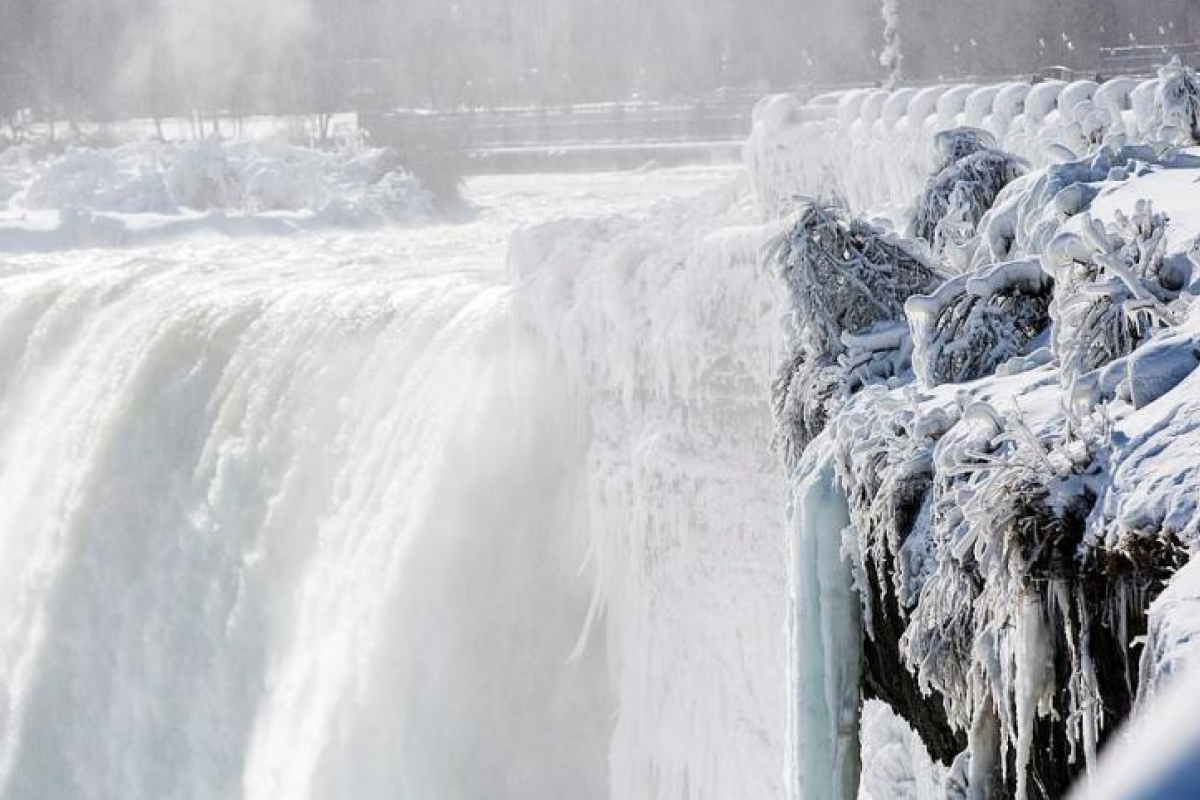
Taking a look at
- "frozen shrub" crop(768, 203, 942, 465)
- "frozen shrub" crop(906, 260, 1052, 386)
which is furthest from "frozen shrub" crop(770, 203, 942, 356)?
"frozen shrub" crop(906, 260, 1052, 386)

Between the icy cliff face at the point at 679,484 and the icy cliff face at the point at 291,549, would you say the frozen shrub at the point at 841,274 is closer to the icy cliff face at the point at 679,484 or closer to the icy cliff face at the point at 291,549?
the icy cliff face at the point at 679,484

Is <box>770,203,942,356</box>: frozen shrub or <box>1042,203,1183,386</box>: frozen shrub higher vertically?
<box>1042,203,1183,386</box>: frozen shrub

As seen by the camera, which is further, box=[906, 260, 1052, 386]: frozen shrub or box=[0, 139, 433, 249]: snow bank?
box=[0, 139, 433, 249]: snow bank

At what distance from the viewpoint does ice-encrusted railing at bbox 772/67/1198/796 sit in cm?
320

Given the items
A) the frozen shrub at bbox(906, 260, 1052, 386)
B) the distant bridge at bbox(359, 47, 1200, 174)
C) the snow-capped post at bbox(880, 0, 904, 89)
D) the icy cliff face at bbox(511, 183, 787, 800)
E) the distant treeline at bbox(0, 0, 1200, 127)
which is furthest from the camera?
the distant treeline at bbox(0, 0, 1200, 127)

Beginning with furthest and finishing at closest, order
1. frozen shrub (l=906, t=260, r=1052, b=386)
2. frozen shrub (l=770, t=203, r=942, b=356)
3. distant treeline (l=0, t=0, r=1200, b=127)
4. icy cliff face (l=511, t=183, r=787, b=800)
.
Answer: distant treeline (l=0, t=0, r=1200, b=127), icy cliff face (l=511, t=183, r=787, b=800), frozen shrub (l=770, t=203, r=942, b=356), frozen shrub (l=906, t=260, r=1052, b=386)

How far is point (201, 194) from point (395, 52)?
115ft

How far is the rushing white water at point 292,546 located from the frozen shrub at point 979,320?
8062 millimetres

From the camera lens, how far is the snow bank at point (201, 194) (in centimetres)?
2752

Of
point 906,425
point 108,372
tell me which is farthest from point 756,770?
point 108,372

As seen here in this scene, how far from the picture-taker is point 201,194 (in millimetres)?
31656

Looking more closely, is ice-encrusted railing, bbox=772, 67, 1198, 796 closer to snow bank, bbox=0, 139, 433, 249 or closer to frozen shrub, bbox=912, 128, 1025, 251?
frozen shrub, bbox=912, 128, 1025, 251

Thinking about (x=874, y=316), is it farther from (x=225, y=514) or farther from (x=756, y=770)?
(x=225, y=514)

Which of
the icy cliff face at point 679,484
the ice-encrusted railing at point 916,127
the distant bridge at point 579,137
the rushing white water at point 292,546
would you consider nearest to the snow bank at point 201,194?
the distant bridge at point 579,137
